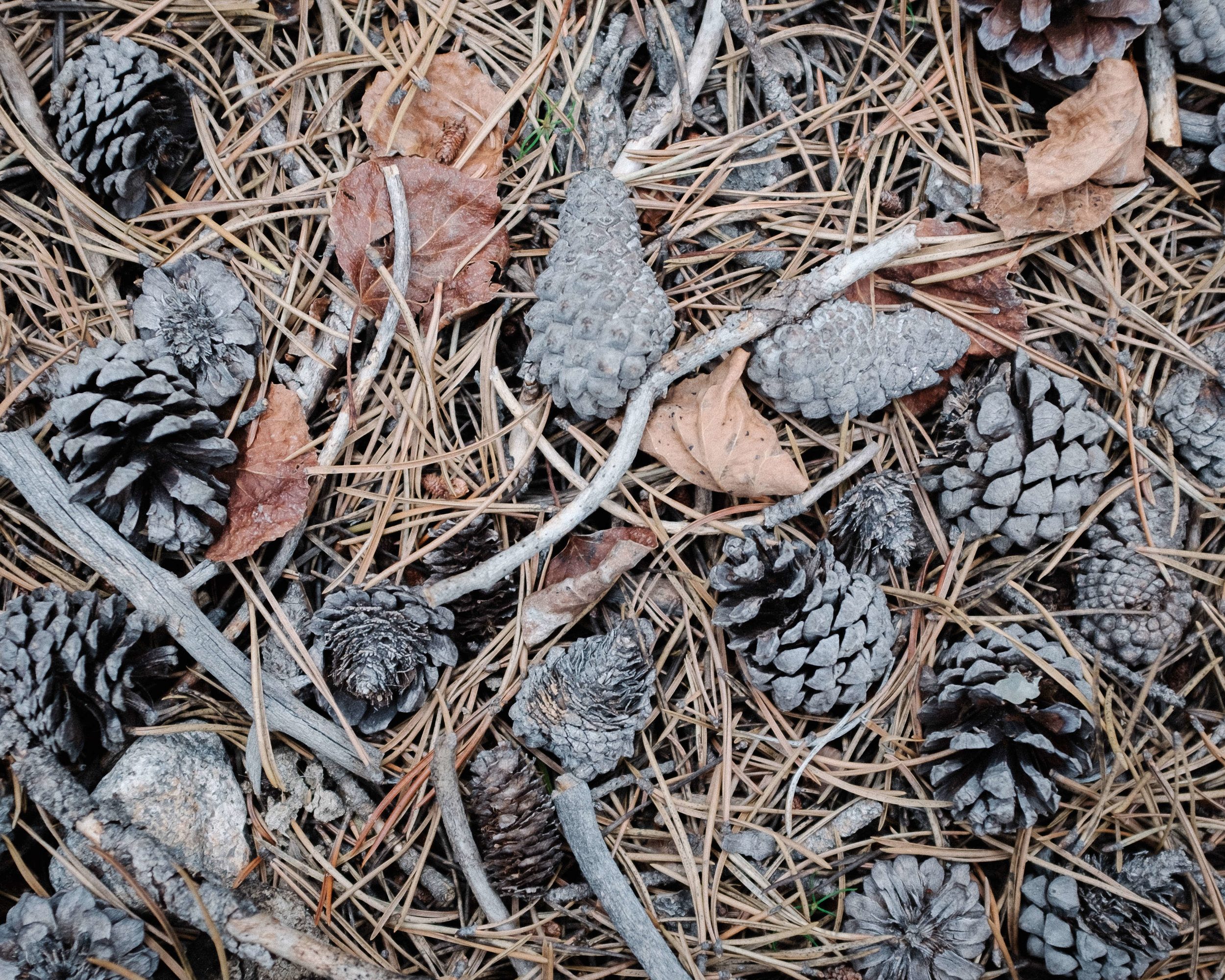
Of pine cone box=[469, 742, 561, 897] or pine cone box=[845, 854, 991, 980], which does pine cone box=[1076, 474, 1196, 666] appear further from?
pine cone box=[469, 742, 561, 897]

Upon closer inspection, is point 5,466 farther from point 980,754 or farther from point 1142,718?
point 1142,718

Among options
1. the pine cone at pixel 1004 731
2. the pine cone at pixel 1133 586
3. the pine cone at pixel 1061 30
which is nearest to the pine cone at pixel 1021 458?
the pine cone at pixel 1133 586

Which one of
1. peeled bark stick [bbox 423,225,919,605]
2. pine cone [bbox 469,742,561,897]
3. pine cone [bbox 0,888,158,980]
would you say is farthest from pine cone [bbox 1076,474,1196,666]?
pine cone [bbox 0,888,158,980]

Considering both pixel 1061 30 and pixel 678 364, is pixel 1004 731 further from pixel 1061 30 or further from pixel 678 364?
pixel 1061 30

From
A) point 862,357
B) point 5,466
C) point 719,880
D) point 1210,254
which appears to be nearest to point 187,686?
point 5,466

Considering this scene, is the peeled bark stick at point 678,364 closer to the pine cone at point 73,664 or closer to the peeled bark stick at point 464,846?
the peeled bark stick at point 464,846

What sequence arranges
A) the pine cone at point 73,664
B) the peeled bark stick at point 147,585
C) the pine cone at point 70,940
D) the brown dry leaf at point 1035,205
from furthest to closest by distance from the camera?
the brown dry leaf at point 1035,205, the peeled bark stick at point 147,585, the pine cone at point 73,664, the pine cone at point 70,940
